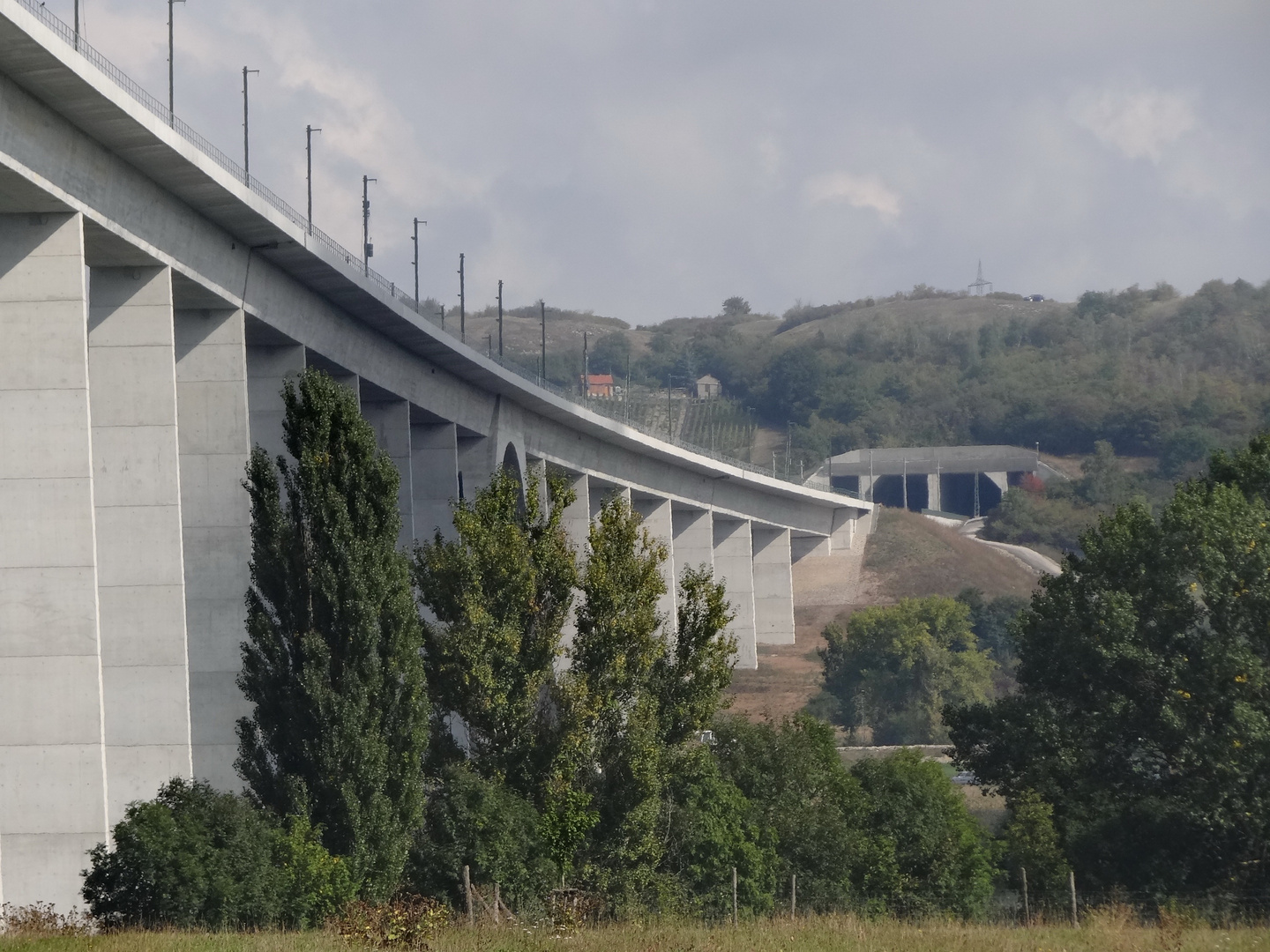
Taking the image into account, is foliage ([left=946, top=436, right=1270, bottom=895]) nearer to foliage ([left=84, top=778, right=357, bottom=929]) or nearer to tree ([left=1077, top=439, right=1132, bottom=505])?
foliage ([left=84, top=778, right=357, bottom=929])

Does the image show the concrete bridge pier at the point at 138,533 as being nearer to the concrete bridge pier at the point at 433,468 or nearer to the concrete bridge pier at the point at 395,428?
the concrete bridge pier at the point at 395,428

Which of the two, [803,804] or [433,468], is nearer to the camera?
[803,804]

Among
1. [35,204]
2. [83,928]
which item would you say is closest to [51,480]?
[35,204]

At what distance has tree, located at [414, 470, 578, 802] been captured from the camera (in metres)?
36.1

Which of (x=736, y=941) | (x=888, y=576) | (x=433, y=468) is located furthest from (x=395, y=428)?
(x=888, y=576)

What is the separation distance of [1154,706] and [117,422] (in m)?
29.6

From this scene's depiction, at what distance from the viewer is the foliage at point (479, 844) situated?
1314 inches

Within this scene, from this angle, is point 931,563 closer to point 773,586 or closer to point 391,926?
point 773,586

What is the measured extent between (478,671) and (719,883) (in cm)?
836

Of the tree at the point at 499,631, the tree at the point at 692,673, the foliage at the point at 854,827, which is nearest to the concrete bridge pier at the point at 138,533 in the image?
the tree at the point at 499,631

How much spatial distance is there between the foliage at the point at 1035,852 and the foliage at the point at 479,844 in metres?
17.4

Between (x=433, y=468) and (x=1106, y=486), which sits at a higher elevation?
(x=1106, y=486)

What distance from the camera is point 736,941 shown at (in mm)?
24578

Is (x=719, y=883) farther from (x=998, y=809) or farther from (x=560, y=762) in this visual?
(x=998, y=809)
